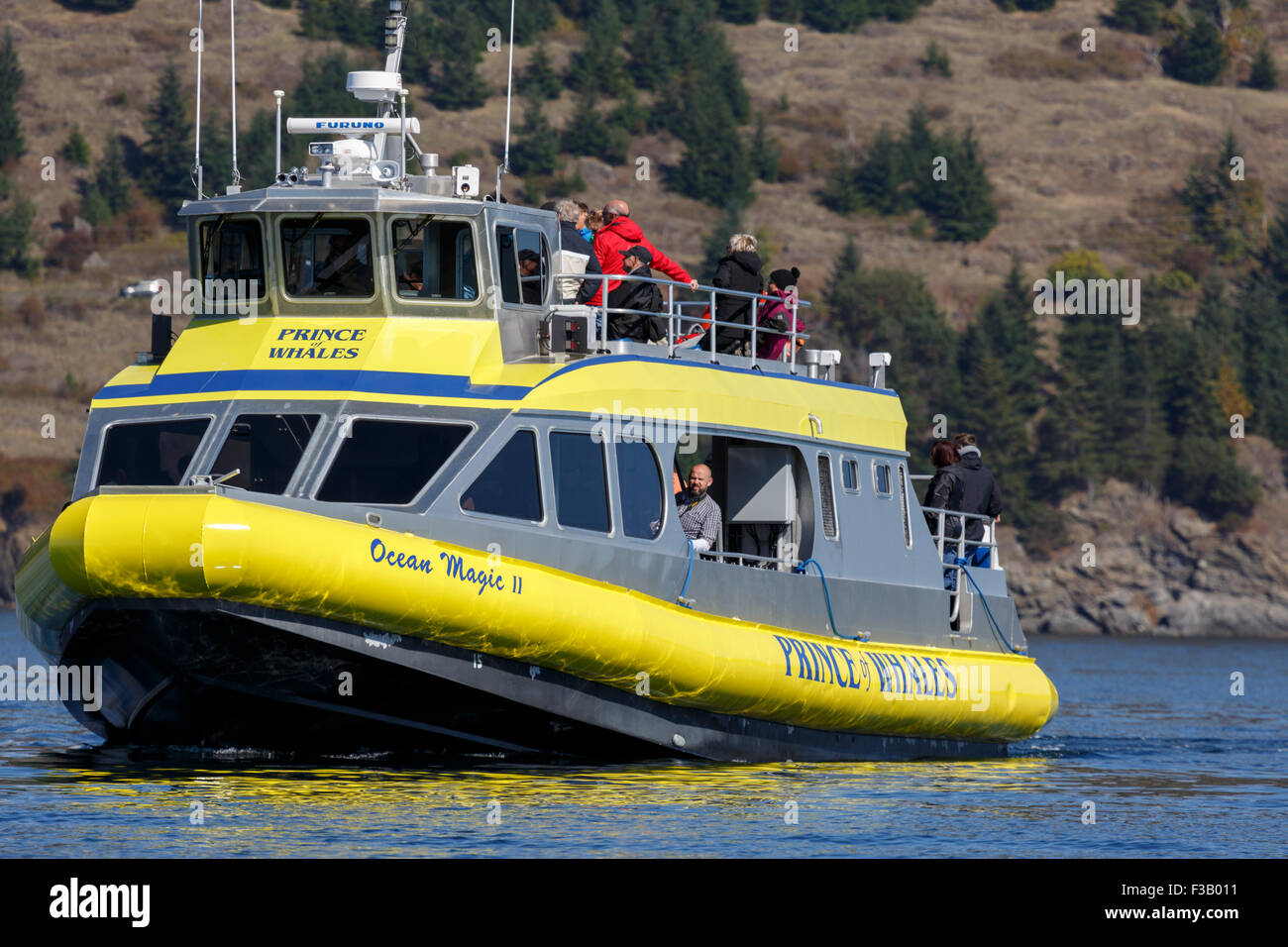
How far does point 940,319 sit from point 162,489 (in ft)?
301

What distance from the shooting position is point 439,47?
132 m

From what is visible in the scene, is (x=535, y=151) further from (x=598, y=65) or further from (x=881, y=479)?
(x=881, y=479)

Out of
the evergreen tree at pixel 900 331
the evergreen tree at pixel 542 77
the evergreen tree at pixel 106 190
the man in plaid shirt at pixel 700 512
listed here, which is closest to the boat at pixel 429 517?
the man in plaid shirt at pixel 700 512

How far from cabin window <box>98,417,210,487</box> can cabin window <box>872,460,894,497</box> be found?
7345 millimetres

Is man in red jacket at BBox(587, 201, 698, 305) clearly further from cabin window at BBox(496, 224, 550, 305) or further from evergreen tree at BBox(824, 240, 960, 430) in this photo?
evergreen tree at BBox(824, 240, 960, 430)

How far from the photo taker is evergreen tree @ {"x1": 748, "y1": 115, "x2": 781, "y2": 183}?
5241 inches

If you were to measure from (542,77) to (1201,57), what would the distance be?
45838 millimetres

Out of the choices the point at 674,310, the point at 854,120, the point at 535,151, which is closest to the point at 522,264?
the point at 674,310

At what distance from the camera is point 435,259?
19.5 m

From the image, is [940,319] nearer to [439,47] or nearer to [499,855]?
[439,47]

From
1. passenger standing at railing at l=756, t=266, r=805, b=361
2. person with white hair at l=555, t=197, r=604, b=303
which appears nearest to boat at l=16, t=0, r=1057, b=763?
person with white hair at l=555, t=197, r=604, b=303

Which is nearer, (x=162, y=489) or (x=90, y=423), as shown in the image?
(x=162, y=489)
